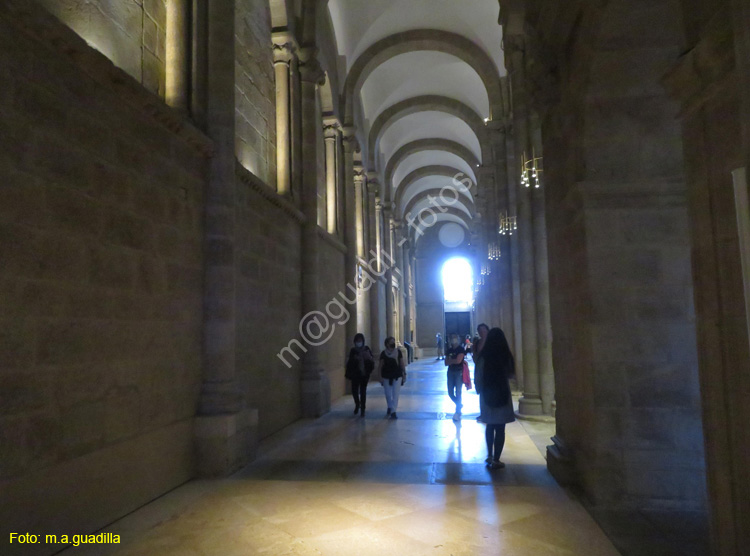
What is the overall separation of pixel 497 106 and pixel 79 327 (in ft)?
44.0

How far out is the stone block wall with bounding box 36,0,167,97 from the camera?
479cm

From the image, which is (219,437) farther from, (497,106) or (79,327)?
(497,106)

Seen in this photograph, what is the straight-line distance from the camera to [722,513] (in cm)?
279

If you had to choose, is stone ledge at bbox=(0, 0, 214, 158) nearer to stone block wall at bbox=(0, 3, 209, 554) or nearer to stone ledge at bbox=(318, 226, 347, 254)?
stone block wall at bbox=(0, 3, 209, 554)

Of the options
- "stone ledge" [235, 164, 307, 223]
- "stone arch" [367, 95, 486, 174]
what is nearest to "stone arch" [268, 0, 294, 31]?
"stone ledge" [235, 164, 307, 223]

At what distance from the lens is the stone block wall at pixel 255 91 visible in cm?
846

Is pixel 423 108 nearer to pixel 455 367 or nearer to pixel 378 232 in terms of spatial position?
pixel 378 232

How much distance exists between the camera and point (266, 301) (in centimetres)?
857

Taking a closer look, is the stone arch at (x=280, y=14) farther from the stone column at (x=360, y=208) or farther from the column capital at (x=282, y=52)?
the stone column at (x=360, y=208)

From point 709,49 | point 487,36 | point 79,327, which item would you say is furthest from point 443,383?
point 709,49

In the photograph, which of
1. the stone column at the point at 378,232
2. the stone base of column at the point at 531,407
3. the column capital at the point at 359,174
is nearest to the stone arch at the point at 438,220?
the stone column at the point at 378,232

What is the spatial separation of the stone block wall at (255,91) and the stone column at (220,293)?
1414mm

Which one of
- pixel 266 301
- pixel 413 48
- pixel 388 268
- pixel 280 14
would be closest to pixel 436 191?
pixel 388 268

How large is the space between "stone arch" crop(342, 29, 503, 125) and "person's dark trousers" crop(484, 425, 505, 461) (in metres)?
11.5
